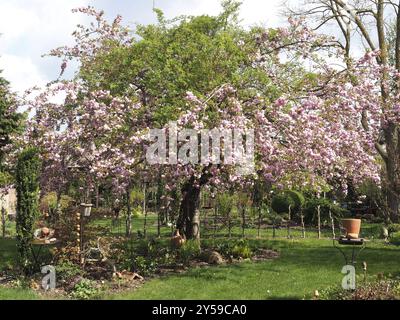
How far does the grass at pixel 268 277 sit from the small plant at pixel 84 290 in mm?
318

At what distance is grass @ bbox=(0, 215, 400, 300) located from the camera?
9.15 meters

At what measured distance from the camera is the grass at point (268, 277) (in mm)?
9148

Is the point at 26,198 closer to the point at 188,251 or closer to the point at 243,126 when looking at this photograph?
the point at 188,251

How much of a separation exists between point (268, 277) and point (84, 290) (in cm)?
392

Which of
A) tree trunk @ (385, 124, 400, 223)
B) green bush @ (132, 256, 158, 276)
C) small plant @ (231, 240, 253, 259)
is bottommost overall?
green bush @ (132, 256, 158, 276)

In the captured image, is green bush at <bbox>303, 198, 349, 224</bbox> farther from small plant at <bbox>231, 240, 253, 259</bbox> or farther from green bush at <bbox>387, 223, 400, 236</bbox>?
small plant at <bbox>231, 240, 253, 259</bbox>

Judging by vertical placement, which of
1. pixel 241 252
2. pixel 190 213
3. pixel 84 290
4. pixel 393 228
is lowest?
pixel 84 290

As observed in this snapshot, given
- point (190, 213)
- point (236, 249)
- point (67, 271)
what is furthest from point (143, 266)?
point (190, 213)

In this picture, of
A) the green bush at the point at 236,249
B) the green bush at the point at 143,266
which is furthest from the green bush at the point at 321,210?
the green bush at the point at 143,266

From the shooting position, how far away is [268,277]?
1037cm

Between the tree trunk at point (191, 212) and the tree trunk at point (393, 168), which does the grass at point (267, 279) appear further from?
the tree trunk at point (393, 168)

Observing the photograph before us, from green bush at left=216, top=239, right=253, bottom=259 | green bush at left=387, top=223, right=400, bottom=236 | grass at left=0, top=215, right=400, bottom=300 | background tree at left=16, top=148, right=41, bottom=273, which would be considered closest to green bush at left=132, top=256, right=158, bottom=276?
grass at left=0, top=215, right=400, bottom=300

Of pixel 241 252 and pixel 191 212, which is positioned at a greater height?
pixel 191 212

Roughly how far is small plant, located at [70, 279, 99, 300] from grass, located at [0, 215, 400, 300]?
318 millimetres
